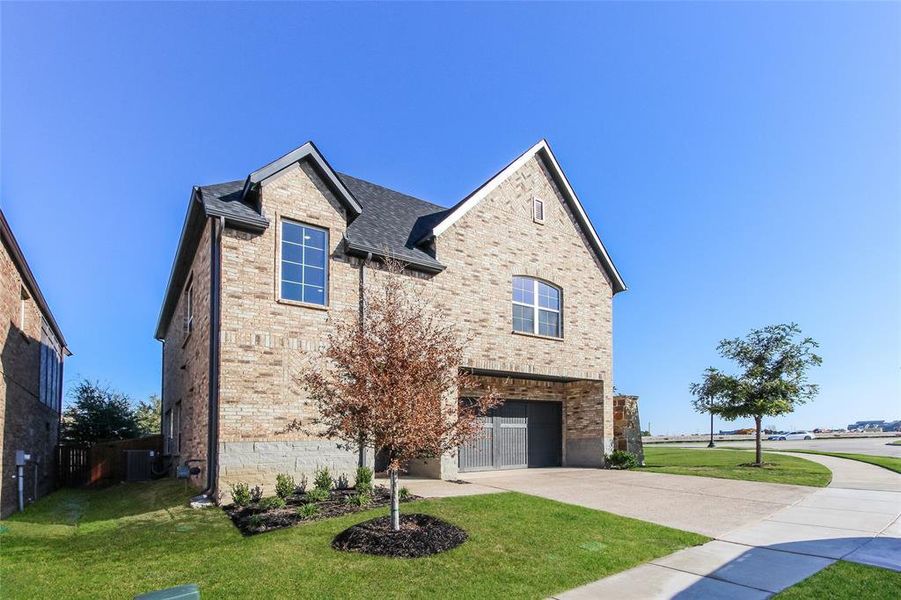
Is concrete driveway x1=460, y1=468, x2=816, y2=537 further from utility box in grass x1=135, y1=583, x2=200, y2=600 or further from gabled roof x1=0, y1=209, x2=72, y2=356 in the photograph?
gabled roof x1=0, y1=209, x2=72, y2=356

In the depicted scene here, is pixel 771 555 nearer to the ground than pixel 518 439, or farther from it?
farther from it

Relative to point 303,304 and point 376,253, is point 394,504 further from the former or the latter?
point 376,253

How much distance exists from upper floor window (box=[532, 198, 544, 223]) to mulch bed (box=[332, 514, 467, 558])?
1214cm

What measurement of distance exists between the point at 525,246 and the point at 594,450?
311 inches

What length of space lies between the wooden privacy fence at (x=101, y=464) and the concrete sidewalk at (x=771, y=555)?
57.1ft

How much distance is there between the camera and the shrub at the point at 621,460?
18.9 meters

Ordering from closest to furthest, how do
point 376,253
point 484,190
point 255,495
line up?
1. point 255,495
2. point 376,253
3. point 484,190

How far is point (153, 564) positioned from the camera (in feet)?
23.4

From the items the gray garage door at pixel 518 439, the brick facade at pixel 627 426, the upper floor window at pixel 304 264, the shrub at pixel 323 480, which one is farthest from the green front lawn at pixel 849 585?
the brick facade at pixel 627 426

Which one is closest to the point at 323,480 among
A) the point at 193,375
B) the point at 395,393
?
the point at 395,393

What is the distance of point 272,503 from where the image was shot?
10.5 meters

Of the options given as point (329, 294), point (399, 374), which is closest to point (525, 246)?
point (329, 294)

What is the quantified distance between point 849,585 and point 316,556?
6538mm

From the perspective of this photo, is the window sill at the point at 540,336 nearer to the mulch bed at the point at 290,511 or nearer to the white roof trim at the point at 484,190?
the white roof trim at the point at 484,190
